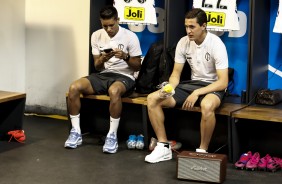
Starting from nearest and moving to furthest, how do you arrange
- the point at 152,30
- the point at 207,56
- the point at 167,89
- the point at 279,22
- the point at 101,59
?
the point at 167,89, the point at 207,56, the point at 279,22, the point at 101,59, the point at 152,30

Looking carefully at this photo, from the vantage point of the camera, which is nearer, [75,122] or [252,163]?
[252,163]

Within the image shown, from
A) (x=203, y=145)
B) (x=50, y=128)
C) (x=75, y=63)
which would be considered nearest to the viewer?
(x=203, y=145)

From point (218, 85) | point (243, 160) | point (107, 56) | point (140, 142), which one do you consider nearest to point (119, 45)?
point (107, 56)

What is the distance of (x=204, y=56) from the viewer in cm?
422

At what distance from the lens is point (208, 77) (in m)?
4.27

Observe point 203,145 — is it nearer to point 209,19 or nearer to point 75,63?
point 209,19

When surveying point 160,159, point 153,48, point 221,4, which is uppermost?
point 221,4

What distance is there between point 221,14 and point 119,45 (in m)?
0.90

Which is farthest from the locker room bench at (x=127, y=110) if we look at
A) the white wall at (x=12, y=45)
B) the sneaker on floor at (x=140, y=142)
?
the white wall at (x=12, y=45)

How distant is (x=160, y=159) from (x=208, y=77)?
0.75m

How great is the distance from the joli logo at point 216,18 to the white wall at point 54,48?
1.43 meters

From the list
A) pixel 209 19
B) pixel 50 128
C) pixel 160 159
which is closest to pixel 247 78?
pixel 209 19

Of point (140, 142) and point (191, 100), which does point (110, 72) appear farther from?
point (191, 100)

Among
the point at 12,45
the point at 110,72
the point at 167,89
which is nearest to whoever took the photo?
the point at 167,89
